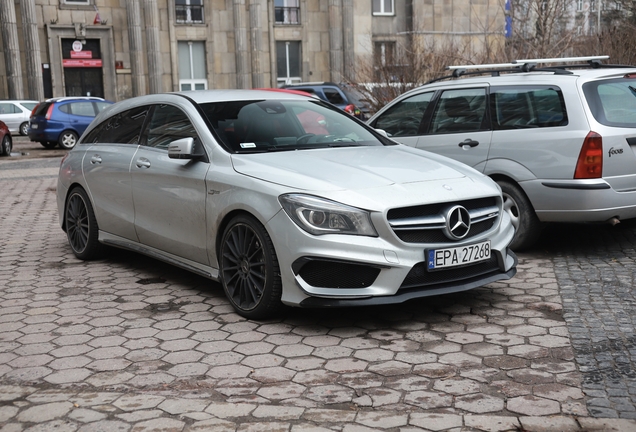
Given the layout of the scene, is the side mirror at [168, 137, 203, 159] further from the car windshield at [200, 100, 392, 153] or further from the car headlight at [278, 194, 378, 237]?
the car headlight at [278, 194, 378, 237]

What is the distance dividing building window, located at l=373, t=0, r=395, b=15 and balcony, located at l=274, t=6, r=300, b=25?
4.78 m

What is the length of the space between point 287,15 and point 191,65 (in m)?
6.27

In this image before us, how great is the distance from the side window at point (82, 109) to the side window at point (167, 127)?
20.5m

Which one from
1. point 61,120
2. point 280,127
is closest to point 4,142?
point 61,120

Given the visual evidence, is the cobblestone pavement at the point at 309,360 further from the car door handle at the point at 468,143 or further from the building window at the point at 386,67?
the building window at the point at 386,67

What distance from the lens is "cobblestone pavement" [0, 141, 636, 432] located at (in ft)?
13.1

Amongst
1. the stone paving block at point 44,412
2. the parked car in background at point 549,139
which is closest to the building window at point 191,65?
the parked car in background at point 549,139

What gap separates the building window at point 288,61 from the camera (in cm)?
4606

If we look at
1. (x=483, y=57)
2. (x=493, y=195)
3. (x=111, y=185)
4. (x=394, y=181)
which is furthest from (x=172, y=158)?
(x=483, y=57)

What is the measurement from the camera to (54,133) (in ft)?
85.6

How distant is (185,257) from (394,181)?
187cm

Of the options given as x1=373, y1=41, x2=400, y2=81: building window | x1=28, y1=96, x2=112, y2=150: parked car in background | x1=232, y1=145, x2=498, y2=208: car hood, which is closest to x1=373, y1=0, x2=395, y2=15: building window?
x1=28, y1=96, x2=112, y2=150: parked car in background

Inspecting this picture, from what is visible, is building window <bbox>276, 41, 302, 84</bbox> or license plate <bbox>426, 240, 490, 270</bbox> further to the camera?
building window <bbox>276, 41, 302, 84</bbox>

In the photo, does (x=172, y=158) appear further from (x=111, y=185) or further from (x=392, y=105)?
(x=392, y=105)
